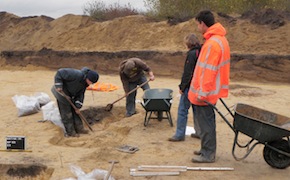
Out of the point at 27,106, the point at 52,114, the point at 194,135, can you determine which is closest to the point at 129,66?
the point at 52,114

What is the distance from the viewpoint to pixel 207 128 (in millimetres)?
4859

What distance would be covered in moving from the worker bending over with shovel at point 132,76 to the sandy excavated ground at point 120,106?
27 centimetres

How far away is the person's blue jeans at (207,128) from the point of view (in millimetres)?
4824

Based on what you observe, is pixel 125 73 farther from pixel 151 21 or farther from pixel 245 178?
pixel 151 21

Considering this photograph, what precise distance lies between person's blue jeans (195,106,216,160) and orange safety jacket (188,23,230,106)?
0.17 m

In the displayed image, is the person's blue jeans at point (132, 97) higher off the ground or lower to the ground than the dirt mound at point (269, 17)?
lower

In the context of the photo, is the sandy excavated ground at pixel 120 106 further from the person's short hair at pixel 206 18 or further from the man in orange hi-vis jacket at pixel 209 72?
the person's short hair at pixel 206 18

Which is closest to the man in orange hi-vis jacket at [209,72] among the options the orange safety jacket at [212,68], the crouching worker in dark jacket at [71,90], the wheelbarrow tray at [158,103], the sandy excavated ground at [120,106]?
the orange safety jacket at [212,68]

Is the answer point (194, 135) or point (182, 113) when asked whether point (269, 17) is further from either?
point (182, 113)

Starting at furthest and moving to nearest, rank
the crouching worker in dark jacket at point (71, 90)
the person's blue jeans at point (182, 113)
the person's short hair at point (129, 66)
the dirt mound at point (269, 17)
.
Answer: the dirt mound at point (269, 17), the person's short hair at point (129, 66), the crouching worker in dark jacket at point (71, 90), the person's blue jeans at point (182, 113)

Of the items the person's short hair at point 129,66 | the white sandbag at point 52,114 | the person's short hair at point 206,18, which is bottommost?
the white sandbag at point 52,114

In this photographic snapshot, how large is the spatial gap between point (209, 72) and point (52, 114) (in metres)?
3.60

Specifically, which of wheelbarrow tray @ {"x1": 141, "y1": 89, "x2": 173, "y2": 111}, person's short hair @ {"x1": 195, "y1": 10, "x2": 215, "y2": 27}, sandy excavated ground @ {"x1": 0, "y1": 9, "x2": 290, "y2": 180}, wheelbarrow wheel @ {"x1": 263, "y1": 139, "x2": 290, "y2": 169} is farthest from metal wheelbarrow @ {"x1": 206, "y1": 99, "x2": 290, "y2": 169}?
wheelbarrow tray @ {"x1": 141, "y1": 89, "x2": 173, "y2": 111}

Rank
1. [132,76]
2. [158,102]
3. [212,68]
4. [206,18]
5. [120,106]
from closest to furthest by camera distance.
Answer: [212,68] → [206,18] → [158,102] → [132,76] → [120,106]
